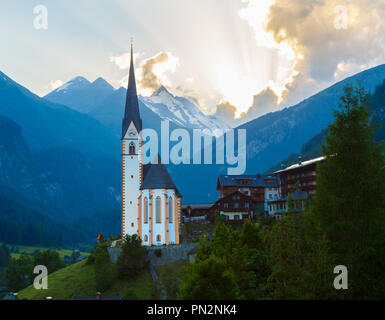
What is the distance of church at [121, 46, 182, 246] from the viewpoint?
7206 centimetres

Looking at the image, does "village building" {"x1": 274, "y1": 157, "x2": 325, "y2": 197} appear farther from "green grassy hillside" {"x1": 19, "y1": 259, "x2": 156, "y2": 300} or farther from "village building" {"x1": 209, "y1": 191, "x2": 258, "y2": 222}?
"green grassy hillside" {"x1": 19, "y1": 259, "x2": 156, "y2": 300}

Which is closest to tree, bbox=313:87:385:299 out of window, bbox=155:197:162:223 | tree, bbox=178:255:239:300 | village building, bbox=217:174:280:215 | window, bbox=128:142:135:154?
tree, bbox=178:255:239:300

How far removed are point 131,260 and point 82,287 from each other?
896 cm

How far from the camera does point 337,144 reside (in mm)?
26594

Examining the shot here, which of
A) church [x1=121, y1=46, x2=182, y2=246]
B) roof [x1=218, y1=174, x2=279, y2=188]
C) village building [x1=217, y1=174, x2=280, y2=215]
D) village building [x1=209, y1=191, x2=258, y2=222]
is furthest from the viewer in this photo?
roof [x1=218, y1=174, x2=279, y2=188]

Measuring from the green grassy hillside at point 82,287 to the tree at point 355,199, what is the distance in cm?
3484

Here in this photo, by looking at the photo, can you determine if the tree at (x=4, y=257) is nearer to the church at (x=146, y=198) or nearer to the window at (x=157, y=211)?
the church at (x=146, y=198)

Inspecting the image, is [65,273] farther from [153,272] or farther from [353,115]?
[353,115]

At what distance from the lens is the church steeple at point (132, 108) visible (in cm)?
7956

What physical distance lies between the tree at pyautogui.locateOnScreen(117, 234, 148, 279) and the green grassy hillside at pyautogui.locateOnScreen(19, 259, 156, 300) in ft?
3.88

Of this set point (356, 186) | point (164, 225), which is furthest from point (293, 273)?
point (164, 225)

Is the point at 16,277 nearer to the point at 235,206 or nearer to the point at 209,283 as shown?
the point at 235,206

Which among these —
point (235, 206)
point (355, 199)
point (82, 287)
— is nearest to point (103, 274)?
point (82, 287)
